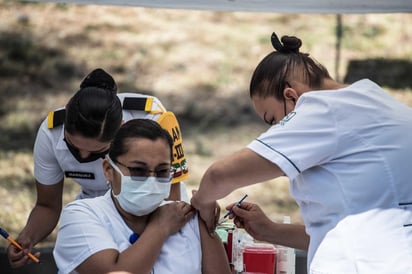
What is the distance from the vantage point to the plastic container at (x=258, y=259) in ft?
10.1

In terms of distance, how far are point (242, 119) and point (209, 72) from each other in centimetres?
54

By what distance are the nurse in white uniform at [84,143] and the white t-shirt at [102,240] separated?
33 centimetres

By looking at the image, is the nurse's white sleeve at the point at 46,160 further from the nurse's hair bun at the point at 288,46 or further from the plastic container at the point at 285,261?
the nurse's hair bun at the point at 288,46

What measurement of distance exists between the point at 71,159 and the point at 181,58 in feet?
13.3

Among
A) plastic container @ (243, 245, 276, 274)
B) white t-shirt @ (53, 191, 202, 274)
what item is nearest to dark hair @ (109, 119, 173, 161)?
white t-shirt @ (53, 191, 202, 274)

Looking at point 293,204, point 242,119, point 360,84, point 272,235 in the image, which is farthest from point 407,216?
point 242,119

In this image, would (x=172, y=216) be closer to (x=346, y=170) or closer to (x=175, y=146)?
(x=175, y=146)

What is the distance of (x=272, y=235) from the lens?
9.45 feet

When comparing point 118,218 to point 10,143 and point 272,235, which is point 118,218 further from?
point 10,143

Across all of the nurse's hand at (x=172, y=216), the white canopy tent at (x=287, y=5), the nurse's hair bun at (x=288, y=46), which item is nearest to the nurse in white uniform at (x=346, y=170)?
the nurse's hair bun at (x=288, y=46)

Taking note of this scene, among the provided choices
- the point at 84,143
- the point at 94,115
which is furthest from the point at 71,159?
the point at 94,115

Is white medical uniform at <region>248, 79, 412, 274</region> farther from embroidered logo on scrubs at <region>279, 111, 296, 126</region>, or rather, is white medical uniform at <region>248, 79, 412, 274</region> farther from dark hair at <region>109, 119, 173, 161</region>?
dark hair at <region>109, 119, 173, 161</region>

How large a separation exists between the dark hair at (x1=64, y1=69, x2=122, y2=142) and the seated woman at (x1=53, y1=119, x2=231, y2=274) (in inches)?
8.9

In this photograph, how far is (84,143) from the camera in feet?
9.69
